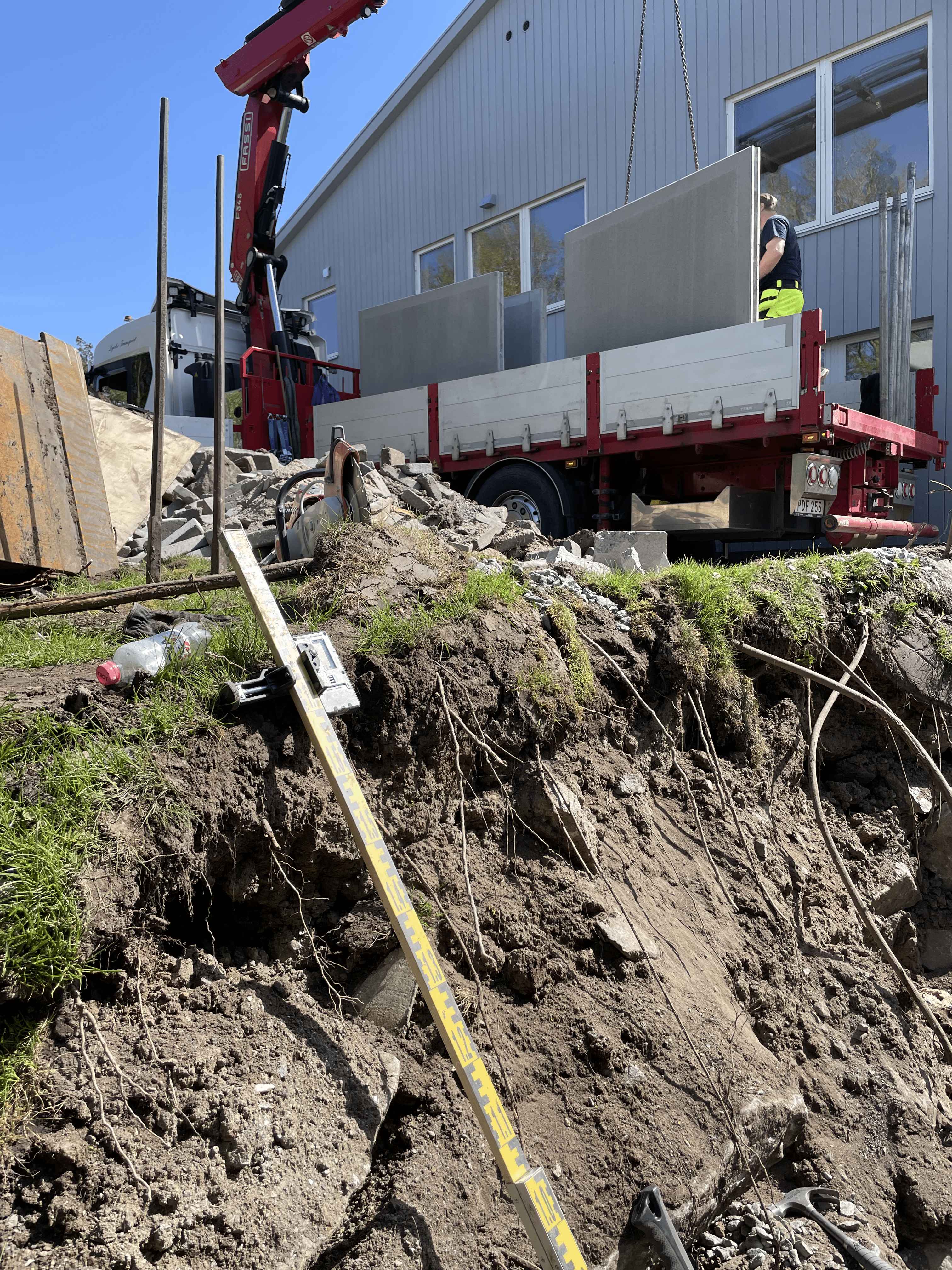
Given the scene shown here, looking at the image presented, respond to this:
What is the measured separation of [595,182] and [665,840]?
37.6ft

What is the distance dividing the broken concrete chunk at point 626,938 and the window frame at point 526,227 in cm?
1111

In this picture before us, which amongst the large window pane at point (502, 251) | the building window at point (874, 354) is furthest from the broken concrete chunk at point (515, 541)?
the large window pane at point (502, 251)

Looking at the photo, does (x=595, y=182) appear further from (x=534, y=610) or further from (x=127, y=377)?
(x=534, y=610)

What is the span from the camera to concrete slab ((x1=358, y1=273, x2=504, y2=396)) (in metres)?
8.70

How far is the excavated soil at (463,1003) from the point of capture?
74.0 inches

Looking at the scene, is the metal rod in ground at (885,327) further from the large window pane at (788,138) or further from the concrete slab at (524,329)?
the concrete slab at (524,329)

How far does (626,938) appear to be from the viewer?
9.02 feet

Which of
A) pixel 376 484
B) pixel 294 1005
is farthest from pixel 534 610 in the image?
pixel 376 484

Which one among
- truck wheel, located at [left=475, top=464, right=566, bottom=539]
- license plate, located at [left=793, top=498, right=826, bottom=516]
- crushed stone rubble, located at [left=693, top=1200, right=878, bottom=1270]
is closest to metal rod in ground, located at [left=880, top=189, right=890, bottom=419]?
license plate, located at [left=793, top=498, right=826, bottom=516]

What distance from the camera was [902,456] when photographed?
7.01 m

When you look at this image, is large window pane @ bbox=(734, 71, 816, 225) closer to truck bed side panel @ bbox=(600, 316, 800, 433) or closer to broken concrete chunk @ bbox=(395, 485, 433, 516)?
truck bed side panel @ bbox=(600, 316, 800, 433)

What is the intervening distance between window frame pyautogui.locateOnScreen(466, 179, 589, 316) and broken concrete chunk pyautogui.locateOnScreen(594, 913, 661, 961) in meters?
11.1

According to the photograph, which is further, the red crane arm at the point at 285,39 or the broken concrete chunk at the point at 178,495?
the red crane arm at the point at 285,39

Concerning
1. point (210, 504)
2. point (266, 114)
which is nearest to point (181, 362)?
point (266, 114)
